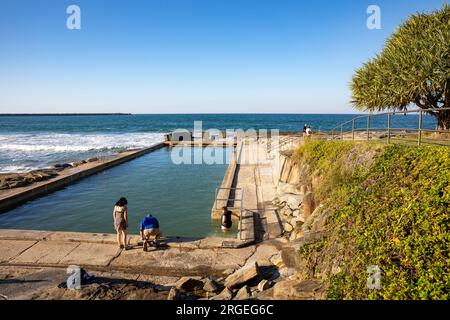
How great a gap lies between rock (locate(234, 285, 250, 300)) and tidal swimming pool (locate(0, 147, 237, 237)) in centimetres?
429

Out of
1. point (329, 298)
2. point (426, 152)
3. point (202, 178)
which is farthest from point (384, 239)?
point (202, 178)

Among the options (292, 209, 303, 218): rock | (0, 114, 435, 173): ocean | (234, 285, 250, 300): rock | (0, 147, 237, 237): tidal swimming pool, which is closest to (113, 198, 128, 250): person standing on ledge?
(0, 147, 237, 237): tidal swimming pool

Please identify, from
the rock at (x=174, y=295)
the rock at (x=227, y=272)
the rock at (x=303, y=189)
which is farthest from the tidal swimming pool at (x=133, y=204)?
the rock at (x=174, y=295)

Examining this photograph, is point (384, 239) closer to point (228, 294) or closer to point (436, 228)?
point (436, 228)

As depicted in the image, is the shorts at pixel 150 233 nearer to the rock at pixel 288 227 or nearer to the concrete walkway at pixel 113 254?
the concrete walkway at pixel 113 254

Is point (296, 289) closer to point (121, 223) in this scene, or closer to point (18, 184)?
point (121, 223)

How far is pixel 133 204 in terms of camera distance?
1380cm

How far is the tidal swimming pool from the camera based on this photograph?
1132 centimetres

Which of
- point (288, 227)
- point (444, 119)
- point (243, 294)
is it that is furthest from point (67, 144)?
point (444, 119)

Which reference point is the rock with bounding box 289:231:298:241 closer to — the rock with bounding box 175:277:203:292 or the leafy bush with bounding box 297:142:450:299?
the leafy bush with bounding box 297:142:450:299

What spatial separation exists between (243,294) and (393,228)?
326 centimetres

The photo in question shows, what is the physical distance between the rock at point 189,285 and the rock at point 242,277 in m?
0.65

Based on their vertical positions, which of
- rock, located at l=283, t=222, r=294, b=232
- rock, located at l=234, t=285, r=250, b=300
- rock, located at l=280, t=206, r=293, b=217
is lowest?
rock, located at l=234, t=285, r=250, b=300
